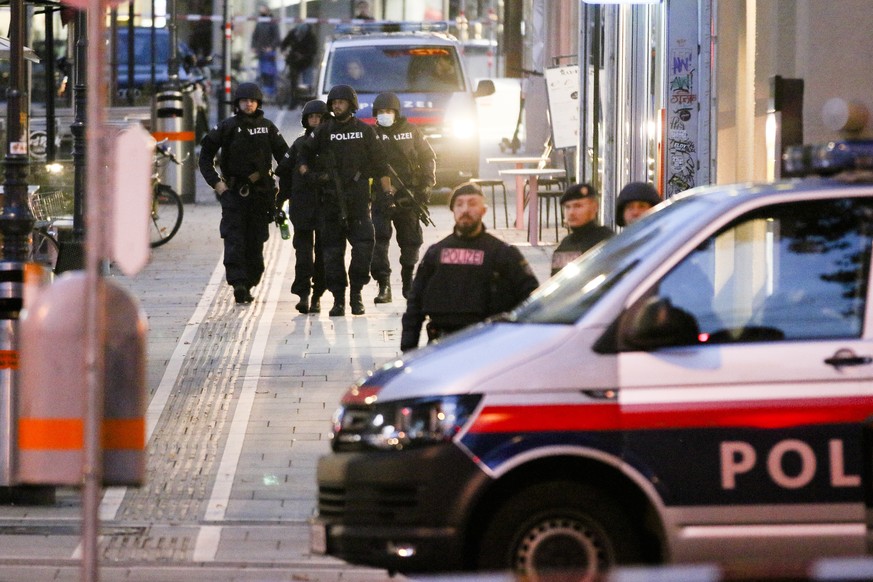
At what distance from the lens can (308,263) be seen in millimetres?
15570

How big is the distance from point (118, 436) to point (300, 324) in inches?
376

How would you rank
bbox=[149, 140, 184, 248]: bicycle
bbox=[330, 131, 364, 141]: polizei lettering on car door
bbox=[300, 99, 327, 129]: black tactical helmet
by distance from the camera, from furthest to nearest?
bbox=[149, 140, 184, 248]: bicycle → bbox=[300, 99, 327, 129]: black tactical helmet → bbox=[330, 131, 364, 141]: polizei lettering on car door

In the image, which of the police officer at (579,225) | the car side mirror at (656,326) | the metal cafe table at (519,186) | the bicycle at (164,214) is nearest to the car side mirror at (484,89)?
the metal cafe table at (519,186)

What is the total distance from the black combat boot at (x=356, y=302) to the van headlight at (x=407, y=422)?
8.95 m

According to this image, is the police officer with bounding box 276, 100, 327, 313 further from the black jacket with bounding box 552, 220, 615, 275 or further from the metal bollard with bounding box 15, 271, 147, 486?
the metal bollard with bounding box 15, 271, 147, 486

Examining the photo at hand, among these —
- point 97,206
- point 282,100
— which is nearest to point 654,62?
point 97,206

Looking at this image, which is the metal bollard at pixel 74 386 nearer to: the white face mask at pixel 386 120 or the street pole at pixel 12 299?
the street pole at pixel 12 299

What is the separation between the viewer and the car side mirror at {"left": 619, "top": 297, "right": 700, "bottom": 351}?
6.09 m

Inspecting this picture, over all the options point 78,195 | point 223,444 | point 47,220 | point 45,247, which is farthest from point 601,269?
point 47,220

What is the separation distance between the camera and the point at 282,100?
1479 inches

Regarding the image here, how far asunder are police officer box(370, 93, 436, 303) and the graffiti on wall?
256cm

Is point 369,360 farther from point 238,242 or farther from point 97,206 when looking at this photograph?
point 97,206

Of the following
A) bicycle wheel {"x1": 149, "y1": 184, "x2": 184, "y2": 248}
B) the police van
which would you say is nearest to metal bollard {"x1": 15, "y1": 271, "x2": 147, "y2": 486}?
bicycle wheel {"x1": 149, "y1": 184, "x2": 184, "y2": 248}

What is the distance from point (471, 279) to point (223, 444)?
2.79 meters
